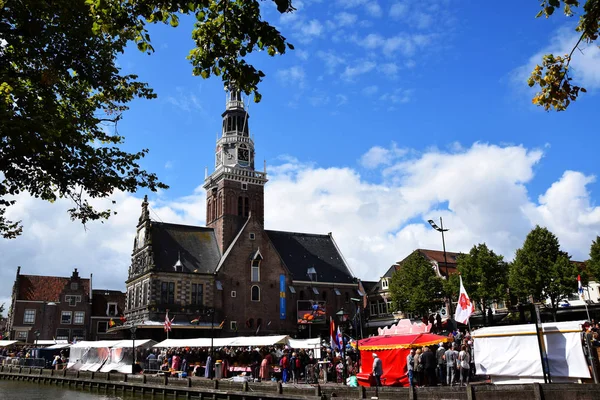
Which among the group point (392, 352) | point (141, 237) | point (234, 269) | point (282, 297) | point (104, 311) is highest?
point (141, 237)

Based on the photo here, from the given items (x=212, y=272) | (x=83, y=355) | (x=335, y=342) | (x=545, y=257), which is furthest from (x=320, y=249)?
(x=335, y=342)

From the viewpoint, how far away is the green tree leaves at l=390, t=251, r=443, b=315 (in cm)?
5666

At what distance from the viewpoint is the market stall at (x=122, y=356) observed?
40344 mm

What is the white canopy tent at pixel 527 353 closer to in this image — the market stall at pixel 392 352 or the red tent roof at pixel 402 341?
the red tent roof at pixel 402 341

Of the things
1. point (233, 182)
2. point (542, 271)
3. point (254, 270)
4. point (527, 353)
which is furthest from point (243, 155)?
point (527, 353)

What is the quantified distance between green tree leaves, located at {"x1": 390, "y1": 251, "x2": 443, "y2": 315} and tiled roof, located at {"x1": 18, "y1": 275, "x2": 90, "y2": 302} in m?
44.8

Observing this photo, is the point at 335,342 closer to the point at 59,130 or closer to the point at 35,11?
the point at 59,130

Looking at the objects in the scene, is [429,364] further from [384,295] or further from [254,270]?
[384,295]

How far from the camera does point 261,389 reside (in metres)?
27.3

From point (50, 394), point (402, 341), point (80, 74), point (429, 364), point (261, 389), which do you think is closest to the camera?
point (80, 74)

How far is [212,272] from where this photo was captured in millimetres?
61938

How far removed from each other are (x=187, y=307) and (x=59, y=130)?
4745 cm

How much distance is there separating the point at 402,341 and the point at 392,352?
863 millimetres

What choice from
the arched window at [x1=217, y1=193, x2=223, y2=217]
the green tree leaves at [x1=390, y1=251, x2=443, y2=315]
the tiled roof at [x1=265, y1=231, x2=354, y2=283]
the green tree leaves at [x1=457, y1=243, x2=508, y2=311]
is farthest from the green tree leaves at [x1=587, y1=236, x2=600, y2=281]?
the arched window at [x1=217, y1=193, x2=223, y2=217]
